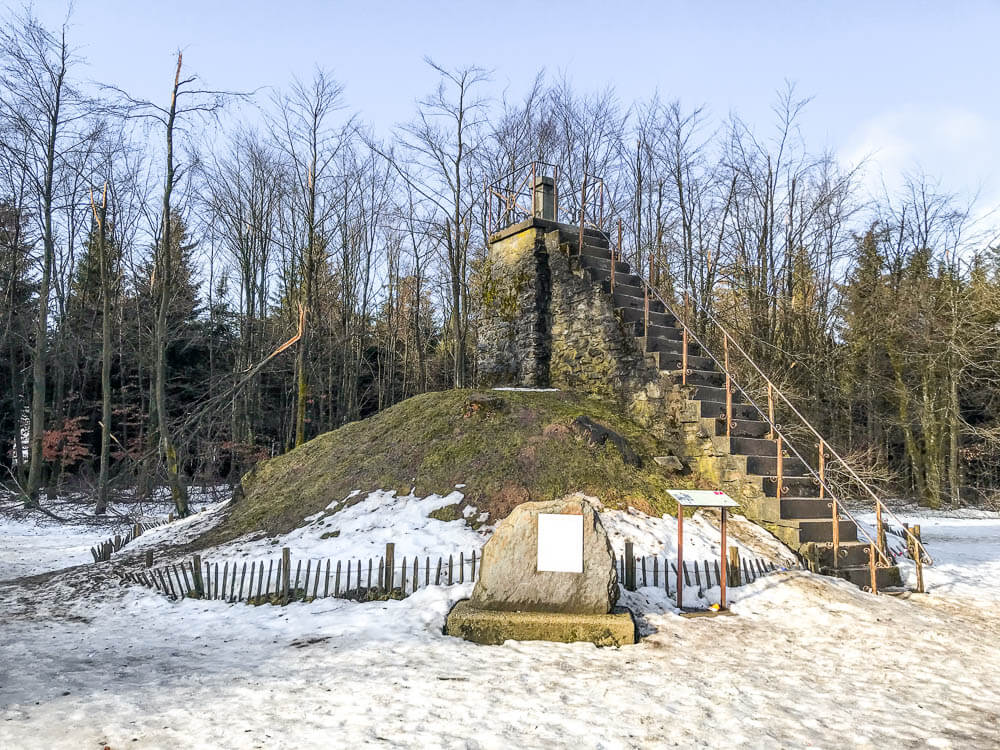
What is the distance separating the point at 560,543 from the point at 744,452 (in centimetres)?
433

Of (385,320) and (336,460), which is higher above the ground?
(385,320)

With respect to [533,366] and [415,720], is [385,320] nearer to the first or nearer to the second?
[533,366]

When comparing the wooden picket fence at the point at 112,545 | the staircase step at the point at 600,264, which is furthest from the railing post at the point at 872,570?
the wooden picket fence at the point at 112,545

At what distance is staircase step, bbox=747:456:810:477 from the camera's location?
30.3ft

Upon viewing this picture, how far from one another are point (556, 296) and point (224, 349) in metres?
17.8

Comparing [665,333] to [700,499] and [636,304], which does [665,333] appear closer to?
[636,304]

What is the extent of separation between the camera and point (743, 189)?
2192cm

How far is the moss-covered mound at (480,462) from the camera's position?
9211 millimetres

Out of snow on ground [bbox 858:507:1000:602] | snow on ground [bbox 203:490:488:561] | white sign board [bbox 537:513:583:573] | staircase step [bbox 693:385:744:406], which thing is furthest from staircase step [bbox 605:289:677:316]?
white sign board [bbox 537:513:583:573]

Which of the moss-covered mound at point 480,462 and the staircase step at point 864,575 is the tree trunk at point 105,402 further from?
the staircase step at point 864,575

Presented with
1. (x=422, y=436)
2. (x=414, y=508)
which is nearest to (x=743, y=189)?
(x=422, y=436)

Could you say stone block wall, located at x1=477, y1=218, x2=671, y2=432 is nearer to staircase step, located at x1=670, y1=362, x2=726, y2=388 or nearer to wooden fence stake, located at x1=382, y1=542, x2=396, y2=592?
staircase step, located at x1=670, y1=362, x2=726, y2=388

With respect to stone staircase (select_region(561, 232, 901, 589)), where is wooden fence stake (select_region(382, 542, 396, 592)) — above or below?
below

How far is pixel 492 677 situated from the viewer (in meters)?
5.08
